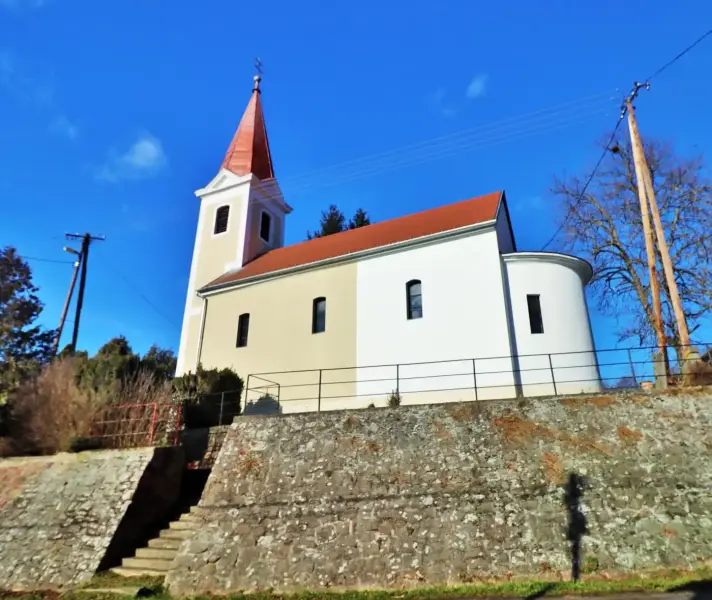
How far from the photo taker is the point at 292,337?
62.0 feet

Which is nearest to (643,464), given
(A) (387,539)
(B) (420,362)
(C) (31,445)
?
(A) (387,539)

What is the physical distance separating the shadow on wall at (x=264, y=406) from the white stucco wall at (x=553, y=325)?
28.6 feet

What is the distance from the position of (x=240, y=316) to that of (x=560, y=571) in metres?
15.8

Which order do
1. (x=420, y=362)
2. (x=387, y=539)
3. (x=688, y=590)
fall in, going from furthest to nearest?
(x=420, y=362) → (x=387, y=539) → (x=688, y=590)

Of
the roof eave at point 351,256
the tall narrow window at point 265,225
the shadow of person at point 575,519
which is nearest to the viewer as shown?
the shadow of person at point 575,519

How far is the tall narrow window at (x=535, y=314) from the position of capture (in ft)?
52.5

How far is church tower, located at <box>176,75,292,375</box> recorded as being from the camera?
79.4ft

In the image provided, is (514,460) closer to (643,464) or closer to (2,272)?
(643,464)

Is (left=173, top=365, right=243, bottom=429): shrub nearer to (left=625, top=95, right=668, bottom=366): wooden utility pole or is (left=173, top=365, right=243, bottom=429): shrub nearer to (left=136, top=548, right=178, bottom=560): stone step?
(left=136, top=548, right=178, bottom=560): stone step

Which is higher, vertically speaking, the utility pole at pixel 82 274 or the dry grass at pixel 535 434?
the utility pole at pixel 82 274

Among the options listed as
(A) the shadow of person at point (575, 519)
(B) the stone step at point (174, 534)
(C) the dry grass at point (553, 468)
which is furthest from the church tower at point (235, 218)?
(A) the shadow of person at point (575, 519)

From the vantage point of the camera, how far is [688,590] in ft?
23.7

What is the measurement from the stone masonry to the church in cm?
410

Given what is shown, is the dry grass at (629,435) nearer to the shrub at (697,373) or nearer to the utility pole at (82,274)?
the shrub at (697,373)
